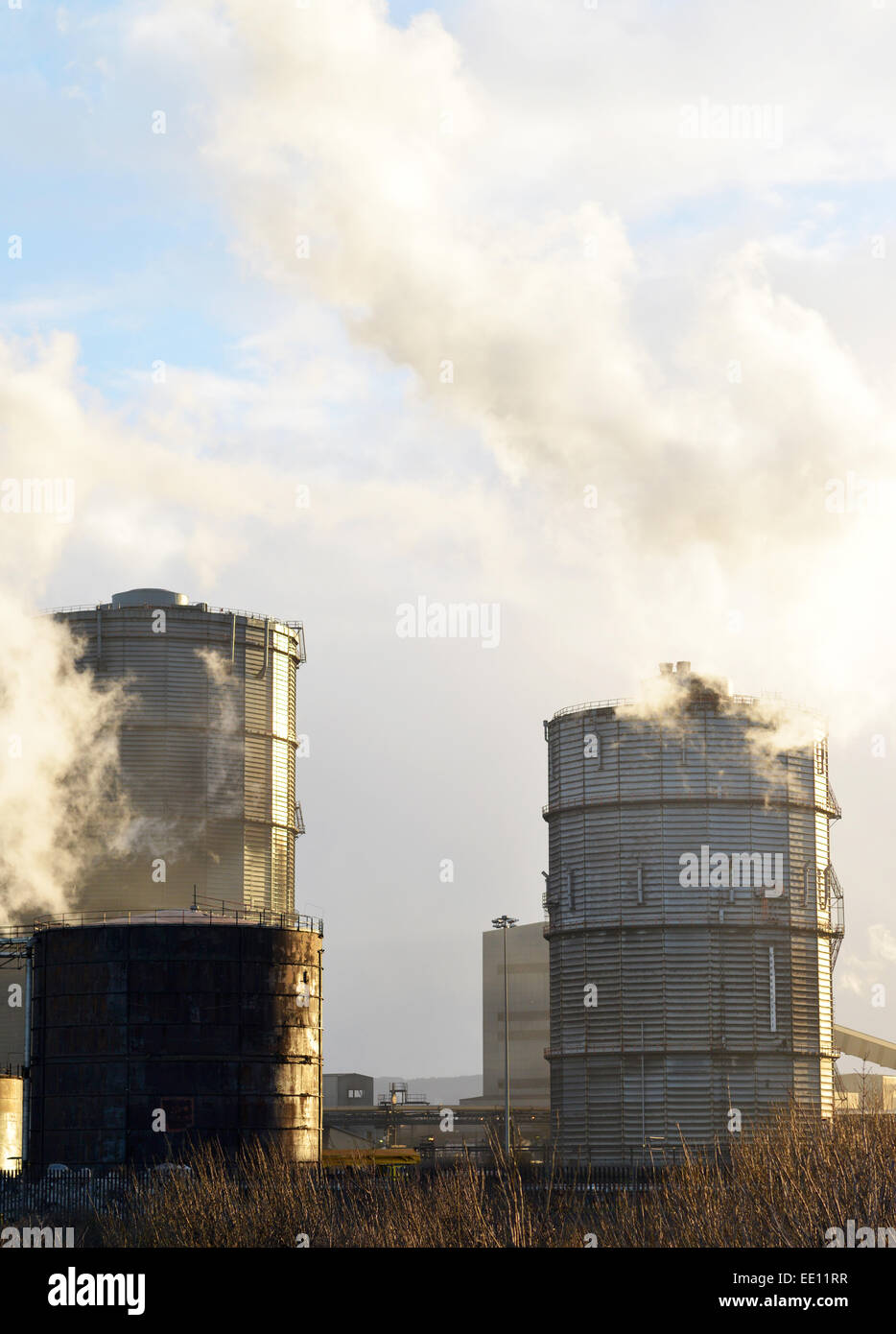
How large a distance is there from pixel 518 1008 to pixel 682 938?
218 feet

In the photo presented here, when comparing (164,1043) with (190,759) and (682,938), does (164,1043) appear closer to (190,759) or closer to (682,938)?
(682,938)

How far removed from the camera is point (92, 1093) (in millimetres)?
41188

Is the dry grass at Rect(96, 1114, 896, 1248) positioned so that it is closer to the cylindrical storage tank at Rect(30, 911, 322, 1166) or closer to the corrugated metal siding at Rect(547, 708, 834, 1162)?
the cylindrical storage tank at Rect(30, 911, 322, 1166)

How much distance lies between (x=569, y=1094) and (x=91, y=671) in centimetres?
2149

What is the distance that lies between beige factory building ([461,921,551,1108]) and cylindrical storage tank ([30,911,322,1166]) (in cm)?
7243

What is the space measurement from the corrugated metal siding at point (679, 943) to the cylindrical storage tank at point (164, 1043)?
13.4m

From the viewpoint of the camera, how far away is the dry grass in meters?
23.1

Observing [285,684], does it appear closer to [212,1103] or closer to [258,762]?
[258,762]

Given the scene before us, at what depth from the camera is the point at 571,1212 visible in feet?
113

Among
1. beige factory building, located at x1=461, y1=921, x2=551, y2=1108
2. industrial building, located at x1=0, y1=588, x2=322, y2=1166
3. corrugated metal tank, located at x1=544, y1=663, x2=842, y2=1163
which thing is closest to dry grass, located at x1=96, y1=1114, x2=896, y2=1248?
Answer: industrial building, located at x1=0, y1=588, x2=322, y2=1166

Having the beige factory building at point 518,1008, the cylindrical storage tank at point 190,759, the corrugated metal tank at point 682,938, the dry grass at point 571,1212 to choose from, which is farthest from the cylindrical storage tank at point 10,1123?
the beige factory building at point 518,1008

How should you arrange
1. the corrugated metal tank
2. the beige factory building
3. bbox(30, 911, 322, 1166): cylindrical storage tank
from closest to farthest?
1. bbox(30, 911, 322, 1166): cylindrical storage tank
2. the corrugated metal tank
3. the beige factory building

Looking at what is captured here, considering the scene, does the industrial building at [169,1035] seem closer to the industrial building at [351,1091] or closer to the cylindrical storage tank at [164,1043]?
the cylindrical storage tank at [164,1043]
